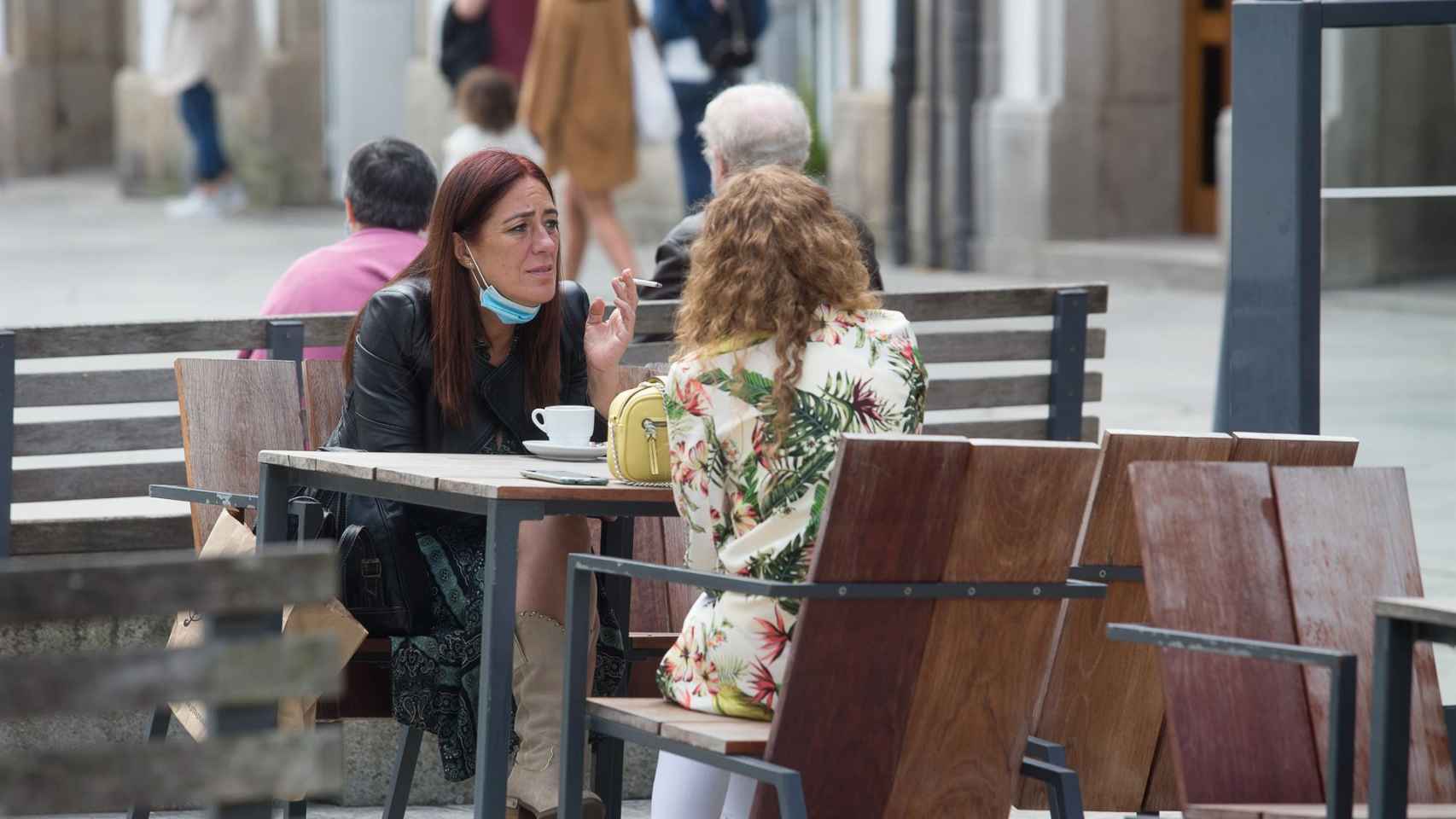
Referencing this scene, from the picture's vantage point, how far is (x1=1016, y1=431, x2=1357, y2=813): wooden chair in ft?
13.3

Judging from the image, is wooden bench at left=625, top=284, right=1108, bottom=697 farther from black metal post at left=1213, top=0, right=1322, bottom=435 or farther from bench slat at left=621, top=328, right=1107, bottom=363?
black metal post at left=1213, top=0, right=1322, bottom=435

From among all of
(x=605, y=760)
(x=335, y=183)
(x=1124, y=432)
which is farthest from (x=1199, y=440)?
(x=335, y=183)

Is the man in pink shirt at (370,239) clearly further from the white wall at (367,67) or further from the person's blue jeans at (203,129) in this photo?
the person's blue jeans at (203,129)

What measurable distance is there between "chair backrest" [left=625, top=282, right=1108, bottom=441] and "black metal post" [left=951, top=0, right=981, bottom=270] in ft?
25.1

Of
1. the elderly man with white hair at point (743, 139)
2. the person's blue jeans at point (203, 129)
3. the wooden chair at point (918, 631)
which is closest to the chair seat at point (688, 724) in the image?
the wooden chair at point (918, 631)

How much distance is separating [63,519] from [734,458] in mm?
2306

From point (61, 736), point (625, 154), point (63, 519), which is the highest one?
point (625, 154)

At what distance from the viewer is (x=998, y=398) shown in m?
6.33

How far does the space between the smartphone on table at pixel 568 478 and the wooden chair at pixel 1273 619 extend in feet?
2.98

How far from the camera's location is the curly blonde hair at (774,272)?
3.83 meters

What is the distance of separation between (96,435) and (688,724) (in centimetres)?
228

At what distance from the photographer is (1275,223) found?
5.12 m

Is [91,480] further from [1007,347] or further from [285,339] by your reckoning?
[1007,347]

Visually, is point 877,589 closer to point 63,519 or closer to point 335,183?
point 63,519
